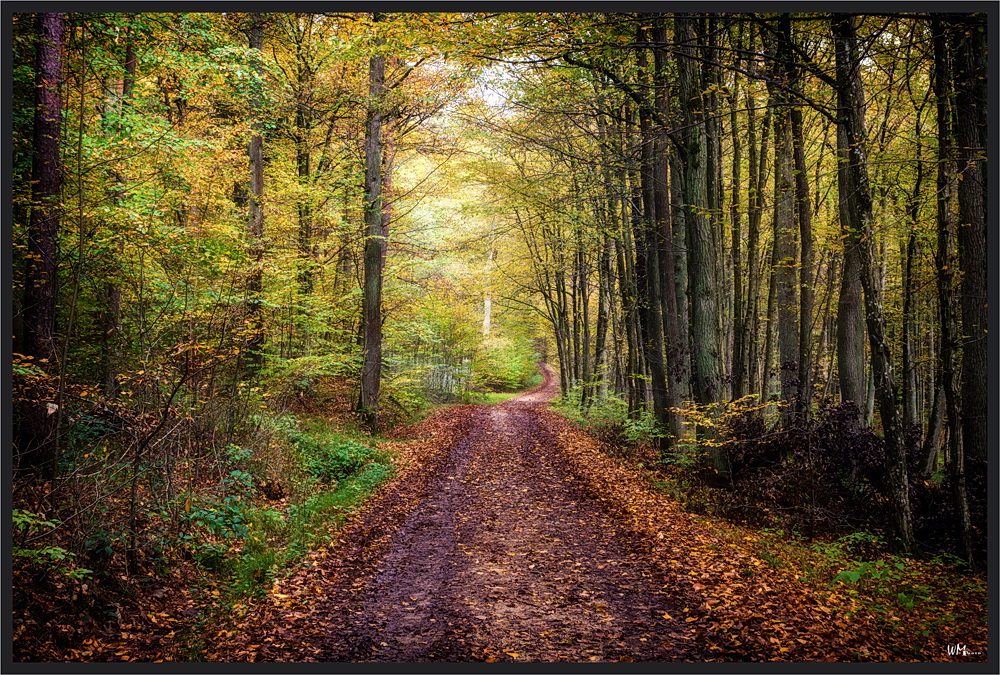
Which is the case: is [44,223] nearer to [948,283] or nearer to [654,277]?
[948,283]

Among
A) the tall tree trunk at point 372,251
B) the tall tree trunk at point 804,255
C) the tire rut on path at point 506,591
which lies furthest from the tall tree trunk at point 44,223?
the tall tree trunk at point 804,255

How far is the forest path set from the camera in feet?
13.0

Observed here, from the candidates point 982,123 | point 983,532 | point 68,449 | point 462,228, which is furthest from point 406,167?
point 983,532

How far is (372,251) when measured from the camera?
13758 millimetres

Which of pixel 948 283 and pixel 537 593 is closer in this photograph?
pixel 537 593

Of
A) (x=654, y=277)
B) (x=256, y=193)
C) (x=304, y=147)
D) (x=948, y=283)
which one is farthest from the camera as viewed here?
(x=304, y=147)

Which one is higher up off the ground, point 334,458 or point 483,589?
point 334,458

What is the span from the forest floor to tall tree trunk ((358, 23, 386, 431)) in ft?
19.6

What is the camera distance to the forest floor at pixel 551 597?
3953mm

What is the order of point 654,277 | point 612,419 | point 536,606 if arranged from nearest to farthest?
point 536,606, point 654,277, point 612,419

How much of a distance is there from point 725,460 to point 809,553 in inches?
113

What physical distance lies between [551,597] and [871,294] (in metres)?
4.91

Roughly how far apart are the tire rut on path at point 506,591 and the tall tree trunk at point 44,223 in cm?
394

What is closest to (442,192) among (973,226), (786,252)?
(786,252)
